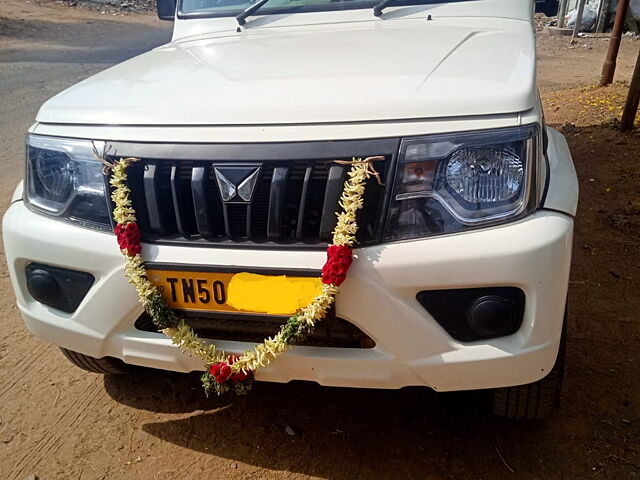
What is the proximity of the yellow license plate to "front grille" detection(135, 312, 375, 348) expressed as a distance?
0.04 metres

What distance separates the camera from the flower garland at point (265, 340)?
5.80 feet

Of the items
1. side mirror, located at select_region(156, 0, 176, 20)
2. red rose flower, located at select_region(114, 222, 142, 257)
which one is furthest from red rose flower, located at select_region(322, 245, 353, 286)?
side mirror, located at select_region(156, 0, 176, 20)

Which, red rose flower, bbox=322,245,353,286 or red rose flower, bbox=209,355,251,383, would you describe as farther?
red rose flower, bbox=209,355,251,383

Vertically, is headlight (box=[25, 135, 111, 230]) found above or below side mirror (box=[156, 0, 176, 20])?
below

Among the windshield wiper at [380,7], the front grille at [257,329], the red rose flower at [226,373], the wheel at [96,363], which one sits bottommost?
the wheel at [96,363]

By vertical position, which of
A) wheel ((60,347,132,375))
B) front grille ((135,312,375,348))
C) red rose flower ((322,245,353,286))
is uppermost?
red rose flower ((322,245,353,286))

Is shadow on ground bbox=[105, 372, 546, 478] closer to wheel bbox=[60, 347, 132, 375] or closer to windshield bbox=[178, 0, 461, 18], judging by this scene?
wheel bbox=[60, 347, 132, 375]

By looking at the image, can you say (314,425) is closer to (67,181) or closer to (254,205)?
(254,205)

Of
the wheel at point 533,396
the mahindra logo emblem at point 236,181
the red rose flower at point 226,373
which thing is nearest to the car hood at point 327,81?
the mahindra logo emblem at point 236,181

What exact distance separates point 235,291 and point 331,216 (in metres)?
0.38

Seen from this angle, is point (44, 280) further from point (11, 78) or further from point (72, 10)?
point (72, 10)

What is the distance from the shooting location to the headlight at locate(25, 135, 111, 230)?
2.03 m

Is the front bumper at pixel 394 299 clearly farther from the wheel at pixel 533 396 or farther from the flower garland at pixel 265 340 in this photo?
the wheel at pixel 533 396

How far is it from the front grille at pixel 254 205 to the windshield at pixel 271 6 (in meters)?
1.51
